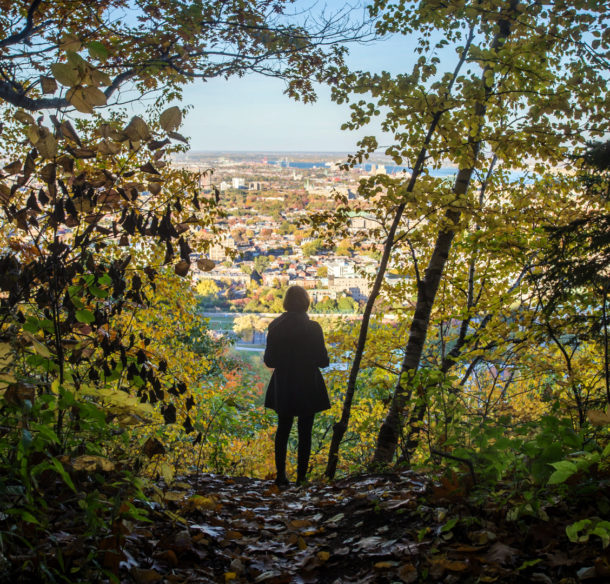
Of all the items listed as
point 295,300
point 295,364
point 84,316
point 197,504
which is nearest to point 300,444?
point 295,364

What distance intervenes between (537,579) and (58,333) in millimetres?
2139

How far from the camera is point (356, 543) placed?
2.47 meters

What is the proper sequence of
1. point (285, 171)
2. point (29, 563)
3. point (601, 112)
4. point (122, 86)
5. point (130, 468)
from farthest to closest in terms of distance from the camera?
point (285, 171) < point (122, 86) < point (601, 112) < point (130, 468) < point (29, 563)

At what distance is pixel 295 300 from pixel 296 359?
495 millimetres

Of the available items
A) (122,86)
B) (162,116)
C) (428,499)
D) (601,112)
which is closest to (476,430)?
(428,499)

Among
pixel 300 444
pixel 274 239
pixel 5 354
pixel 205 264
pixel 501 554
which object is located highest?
pixel 274 239

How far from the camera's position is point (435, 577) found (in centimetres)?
184

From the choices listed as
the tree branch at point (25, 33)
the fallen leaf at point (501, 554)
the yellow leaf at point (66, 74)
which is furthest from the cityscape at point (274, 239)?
the fallen leaf at point (501, 554)

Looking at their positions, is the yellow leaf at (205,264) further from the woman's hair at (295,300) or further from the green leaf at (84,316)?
the woman's hair at (295,300)

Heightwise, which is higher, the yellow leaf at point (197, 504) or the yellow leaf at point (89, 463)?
the yellow leaf at point (89, 463)

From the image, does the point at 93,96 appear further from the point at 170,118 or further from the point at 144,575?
the point at 144,575

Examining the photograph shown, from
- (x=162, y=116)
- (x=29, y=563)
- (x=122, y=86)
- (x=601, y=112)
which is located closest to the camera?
(x=29, y=563)

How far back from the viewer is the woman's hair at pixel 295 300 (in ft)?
14.2

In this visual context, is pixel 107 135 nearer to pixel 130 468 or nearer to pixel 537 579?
pixel 130 468
